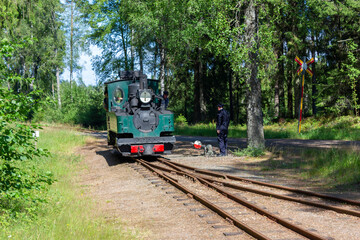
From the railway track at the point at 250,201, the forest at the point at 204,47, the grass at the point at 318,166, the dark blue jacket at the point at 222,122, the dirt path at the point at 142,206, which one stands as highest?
the forest at the point at 204,47

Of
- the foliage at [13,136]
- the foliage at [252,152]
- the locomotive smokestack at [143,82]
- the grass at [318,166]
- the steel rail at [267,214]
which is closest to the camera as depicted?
the steel rail at [267,214]

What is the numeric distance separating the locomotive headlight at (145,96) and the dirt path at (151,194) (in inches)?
95.4

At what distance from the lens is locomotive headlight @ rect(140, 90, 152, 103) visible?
12342 mm

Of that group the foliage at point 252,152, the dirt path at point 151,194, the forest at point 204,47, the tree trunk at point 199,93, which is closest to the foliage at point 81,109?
the forest at point 204,47

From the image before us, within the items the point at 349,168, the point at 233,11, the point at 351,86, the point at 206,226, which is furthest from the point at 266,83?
the point at 206,226

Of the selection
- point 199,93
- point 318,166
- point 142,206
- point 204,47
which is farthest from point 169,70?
point 142,206

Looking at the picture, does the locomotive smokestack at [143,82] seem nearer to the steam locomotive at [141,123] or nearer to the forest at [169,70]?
the steam locomotive at [141,123]

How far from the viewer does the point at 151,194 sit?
825 cm

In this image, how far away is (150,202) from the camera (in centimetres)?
753

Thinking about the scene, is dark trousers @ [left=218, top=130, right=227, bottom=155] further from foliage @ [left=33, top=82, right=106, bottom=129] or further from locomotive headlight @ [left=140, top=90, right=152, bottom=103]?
foliage @ [left=33, top=82, right=106, bottom=129]

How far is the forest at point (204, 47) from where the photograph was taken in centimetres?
1353

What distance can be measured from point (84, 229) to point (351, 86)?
21998mm

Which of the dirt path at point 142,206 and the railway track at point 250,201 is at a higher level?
the railway track at point 250,201

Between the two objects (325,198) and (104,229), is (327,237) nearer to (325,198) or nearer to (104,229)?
(325,198)
